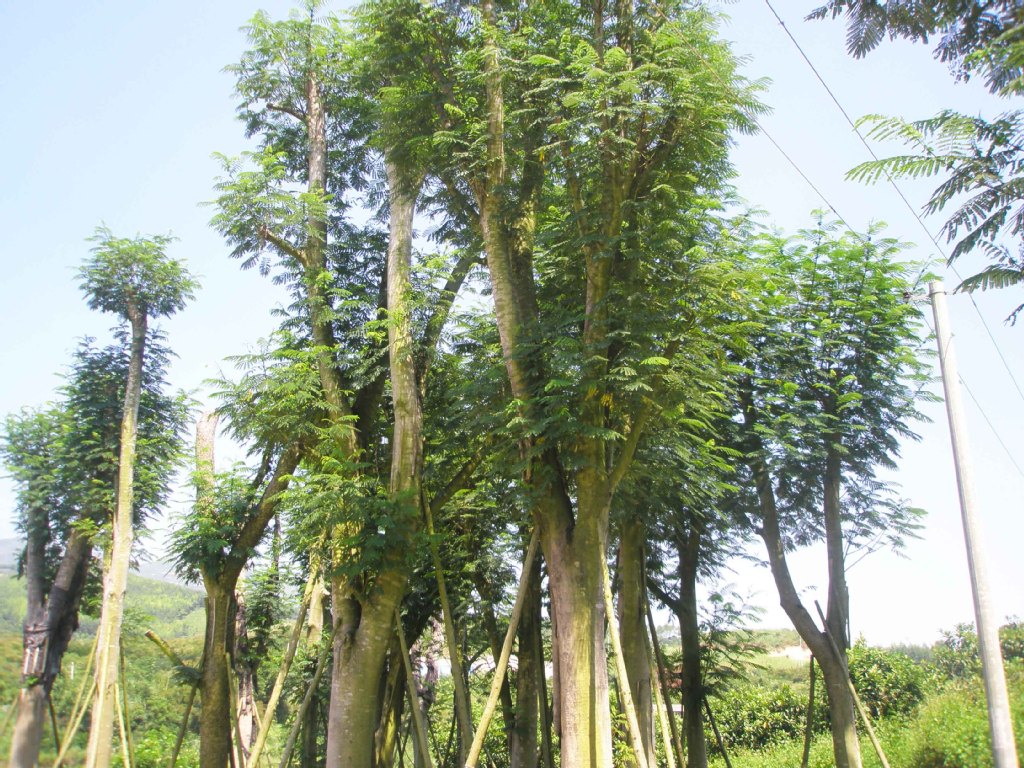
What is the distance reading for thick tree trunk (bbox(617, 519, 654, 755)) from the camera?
979cm

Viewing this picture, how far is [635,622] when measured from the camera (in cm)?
987

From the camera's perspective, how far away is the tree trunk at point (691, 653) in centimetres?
1112

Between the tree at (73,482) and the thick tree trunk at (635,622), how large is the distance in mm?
7723

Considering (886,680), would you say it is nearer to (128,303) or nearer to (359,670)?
(359,670)

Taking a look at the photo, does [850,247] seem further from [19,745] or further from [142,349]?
[19,745]

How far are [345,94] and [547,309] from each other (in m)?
5.39

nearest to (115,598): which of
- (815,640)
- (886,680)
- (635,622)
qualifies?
(635,622)

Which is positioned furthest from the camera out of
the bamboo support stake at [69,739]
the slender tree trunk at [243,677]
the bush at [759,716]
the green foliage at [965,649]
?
the bush at [759,716]

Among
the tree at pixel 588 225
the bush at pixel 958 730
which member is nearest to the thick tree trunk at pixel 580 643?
the tree at pixel 588 225

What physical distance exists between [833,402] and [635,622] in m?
4.07

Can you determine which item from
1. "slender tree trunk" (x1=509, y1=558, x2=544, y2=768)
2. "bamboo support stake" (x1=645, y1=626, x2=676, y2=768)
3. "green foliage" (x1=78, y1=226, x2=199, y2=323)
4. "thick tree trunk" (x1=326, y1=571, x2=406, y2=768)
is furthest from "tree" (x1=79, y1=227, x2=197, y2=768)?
"bamboo support stake" (x1=645, y1=626, x2=676, y2=768)

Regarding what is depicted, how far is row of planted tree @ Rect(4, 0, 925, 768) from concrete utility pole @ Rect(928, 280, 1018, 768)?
2.02 m

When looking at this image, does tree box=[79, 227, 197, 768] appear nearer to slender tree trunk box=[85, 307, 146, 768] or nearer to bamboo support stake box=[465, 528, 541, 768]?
slender tree trunk box=[85, 307, 146, 768]

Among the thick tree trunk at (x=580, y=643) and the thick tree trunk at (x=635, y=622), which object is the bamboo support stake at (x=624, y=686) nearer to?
the thick tree trunk at (x=580, y=643)
